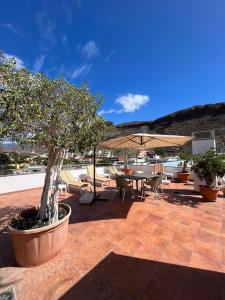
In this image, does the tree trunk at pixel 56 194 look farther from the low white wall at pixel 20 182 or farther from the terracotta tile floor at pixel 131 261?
the low white wall at pixel 20 182

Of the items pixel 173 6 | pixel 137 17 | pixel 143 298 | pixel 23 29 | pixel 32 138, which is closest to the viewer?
pixel 143 298

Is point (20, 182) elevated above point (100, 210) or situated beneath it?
elevated above

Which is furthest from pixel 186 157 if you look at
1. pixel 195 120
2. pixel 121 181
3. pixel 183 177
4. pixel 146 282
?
pixel 195 120

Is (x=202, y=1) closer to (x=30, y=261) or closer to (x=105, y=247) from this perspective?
(x=105, y=247)

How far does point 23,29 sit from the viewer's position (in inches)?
250

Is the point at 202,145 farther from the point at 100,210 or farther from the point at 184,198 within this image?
the point at 100,210

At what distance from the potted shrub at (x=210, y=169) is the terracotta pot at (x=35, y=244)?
4.86 meters

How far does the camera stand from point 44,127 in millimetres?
2490

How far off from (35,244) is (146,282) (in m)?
1.62

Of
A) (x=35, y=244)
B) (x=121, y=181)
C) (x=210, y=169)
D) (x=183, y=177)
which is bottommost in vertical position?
(x=35, y=244)

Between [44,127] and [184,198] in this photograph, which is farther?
[184,198]

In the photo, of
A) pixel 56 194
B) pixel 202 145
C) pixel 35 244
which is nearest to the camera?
pixel 35 244

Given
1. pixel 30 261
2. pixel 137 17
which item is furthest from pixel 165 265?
pixel 137 17

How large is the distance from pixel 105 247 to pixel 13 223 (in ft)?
5.29
